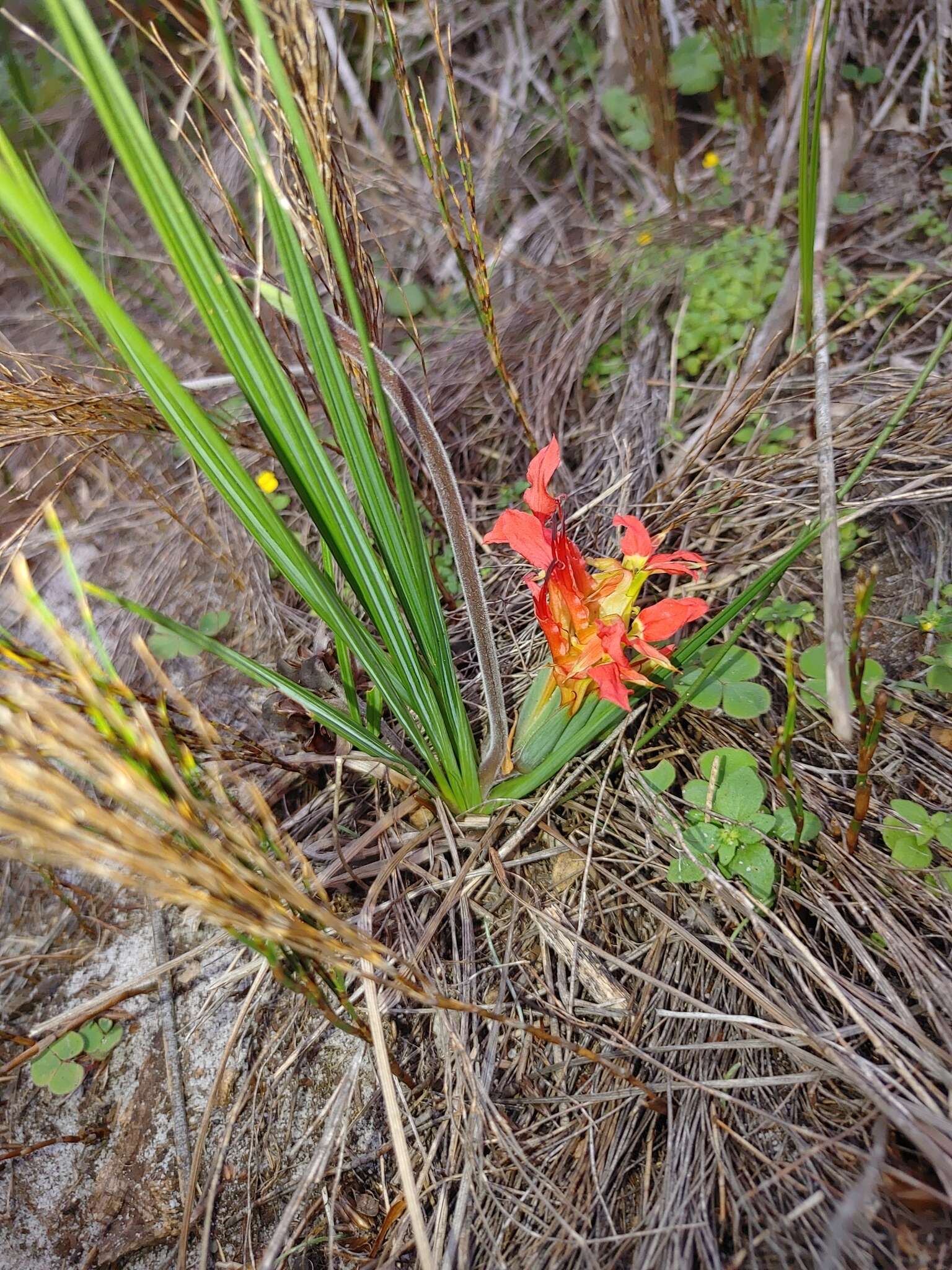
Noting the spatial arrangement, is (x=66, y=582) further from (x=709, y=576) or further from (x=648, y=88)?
(x=648, y=88)

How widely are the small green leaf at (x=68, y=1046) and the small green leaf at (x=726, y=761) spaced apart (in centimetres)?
99

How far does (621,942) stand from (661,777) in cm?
23

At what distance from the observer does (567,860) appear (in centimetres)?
112

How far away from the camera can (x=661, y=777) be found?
1.09 meters

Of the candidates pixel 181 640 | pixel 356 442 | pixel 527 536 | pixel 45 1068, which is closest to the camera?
pixel 356 442

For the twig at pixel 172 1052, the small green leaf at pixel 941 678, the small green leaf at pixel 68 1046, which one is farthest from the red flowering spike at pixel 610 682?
the small green leaf at pixel 68 1046

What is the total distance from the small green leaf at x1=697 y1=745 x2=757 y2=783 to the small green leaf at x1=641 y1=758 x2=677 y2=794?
1.8 inches

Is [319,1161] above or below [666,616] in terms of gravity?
below

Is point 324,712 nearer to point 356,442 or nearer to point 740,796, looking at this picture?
point 356,442

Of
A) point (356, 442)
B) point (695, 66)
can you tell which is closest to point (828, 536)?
point (356, 442)

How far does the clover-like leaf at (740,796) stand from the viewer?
1.02 meters

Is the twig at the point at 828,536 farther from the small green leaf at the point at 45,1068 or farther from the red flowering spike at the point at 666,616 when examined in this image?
the small green leaf at the point at 45,1068

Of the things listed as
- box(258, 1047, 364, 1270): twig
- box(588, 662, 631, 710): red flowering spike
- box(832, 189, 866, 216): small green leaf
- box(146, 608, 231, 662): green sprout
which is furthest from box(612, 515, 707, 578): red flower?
box(832, 189, 866, 216): small green leaf

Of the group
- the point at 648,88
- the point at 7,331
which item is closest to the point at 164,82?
the point at 7,331
